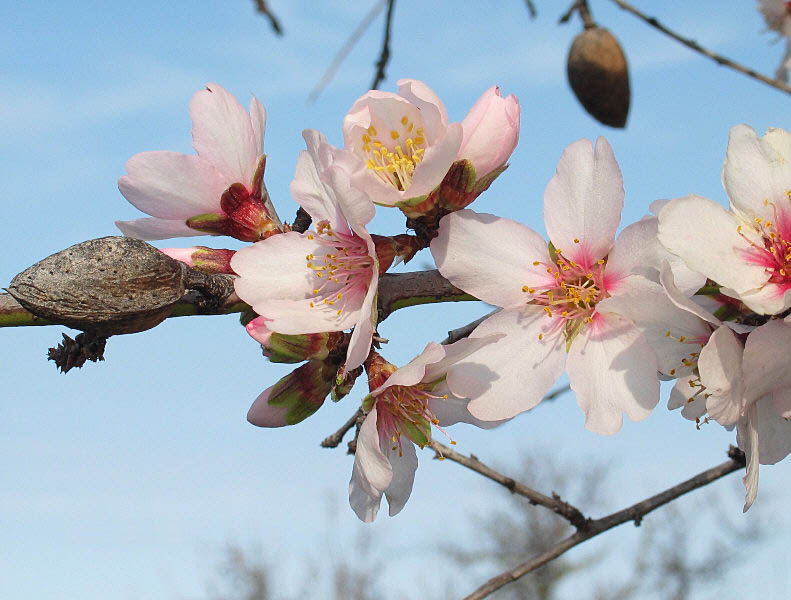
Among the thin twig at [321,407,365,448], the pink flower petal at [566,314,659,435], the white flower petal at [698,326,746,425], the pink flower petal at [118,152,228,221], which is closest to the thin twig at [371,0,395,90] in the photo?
the thin twig at [321,407,365,448]

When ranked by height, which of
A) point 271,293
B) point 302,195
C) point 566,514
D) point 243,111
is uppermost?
point 243,111

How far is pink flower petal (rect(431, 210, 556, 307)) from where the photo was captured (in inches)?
48.0

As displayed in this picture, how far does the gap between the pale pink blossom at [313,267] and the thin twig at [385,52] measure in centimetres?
135

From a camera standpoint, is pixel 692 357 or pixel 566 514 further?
pixel 566 514

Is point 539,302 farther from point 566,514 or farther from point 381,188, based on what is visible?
point 566,514

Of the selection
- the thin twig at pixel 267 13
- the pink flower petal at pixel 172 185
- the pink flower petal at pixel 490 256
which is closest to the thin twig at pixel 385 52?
the thin twig at pixel 267 13

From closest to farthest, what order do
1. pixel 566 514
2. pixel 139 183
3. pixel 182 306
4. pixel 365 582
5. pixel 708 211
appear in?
pixel 708 211 < pixel 182 306 < pixel 139 183 < pixel 566 514 < pixel 365 582

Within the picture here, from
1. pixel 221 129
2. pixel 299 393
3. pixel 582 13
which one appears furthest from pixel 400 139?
pixel 582 13

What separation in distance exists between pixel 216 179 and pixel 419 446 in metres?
0.51

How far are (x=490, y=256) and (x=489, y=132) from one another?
0.17 m

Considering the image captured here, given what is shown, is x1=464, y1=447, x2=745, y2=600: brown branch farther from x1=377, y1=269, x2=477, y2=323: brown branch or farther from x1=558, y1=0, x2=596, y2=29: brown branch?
x1=558, y1=0, x2=596, y2=29: brown branch

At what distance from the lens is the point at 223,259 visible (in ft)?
4.45

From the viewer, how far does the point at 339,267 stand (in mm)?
1307

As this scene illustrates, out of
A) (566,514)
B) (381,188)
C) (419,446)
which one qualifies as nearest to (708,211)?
(381,188)
